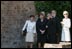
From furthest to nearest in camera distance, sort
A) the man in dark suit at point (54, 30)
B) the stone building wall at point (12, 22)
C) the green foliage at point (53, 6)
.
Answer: the stone building wall at point (12, 22) → the green foliage at point (53, 6) → the man in dark suit at point (54, 30)

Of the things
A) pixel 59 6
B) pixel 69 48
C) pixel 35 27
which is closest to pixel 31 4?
pixel 59 6

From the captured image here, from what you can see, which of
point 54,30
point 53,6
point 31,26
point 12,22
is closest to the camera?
point 54,30

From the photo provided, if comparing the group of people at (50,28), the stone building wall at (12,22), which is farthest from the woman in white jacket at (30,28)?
the stone building wall at (12,22)

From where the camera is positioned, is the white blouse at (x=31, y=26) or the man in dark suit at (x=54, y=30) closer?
the man in dark suit at (x=54, y=30)

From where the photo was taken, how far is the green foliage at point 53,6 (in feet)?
50.0

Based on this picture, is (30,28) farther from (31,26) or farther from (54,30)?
(54,30)

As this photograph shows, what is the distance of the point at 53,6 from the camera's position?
1540 centimetres

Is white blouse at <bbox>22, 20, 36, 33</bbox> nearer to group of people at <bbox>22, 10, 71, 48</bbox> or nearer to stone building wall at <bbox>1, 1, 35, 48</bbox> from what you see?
group of people at <bbox>22, 10, 71, 48</bbox>

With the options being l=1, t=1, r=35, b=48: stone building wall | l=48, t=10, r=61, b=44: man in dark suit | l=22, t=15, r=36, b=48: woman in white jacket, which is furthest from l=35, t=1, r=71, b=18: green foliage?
l=48, t=10, r=61, b=44: man in dark suit

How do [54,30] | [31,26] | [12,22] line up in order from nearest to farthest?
[54,30], [31,26], [12,22]

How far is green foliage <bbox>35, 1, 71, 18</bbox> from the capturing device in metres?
15.2

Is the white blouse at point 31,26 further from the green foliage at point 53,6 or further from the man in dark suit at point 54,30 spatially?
the green foliage at point 53,6

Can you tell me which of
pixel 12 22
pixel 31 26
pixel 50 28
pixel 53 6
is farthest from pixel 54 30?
pixel 12 22

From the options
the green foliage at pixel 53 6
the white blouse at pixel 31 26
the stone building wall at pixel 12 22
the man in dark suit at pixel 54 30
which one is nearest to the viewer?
the man in dark suit at pixel 54 30
